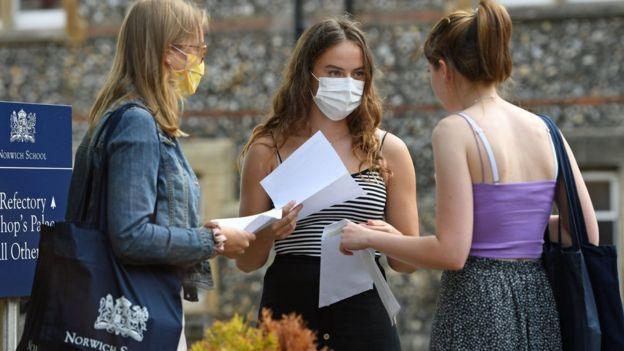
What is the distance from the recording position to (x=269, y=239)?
3.83m

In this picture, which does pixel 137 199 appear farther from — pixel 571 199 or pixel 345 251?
pixel 571 199

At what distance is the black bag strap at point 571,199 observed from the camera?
3.34 m

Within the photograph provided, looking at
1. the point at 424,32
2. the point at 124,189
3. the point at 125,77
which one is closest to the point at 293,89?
the point at 125,77

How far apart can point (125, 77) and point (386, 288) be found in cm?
114

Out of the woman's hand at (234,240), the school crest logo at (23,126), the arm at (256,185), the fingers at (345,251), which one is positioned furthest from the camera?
the school crest logo at (23,126)

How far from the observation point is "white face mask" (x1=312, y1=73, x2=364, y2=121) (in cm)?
391

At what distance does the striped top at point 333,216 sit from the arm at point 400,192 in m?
0.06

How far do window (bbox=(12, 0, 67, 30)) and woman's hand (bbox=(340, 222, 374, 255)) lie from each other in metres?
8.85

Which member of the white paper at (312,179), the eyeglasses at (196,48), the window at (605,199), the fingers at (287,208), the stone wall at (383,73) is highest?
the eyeglasses at (196,48)

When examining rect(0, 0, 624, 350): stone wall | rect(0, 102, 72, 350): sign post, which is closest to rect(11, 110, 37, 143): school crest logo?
rect(0, 102, 72, 350): sign post

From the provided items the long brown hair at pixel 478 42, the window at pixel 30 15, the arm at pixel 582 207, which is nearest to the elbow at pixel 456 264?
the arm at pixel 582 207

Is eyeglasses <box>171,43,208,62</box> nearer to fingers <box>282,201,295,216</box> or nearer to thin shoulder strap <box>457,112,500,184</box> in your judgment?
fingers <box>282,201,295,216</box>

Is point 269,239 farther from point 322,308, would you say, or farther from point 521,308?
point 521,308

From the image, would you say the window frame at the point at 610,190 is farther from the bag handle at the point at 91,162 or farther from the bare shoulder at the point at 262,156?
the bag handle at the point at 91,162
